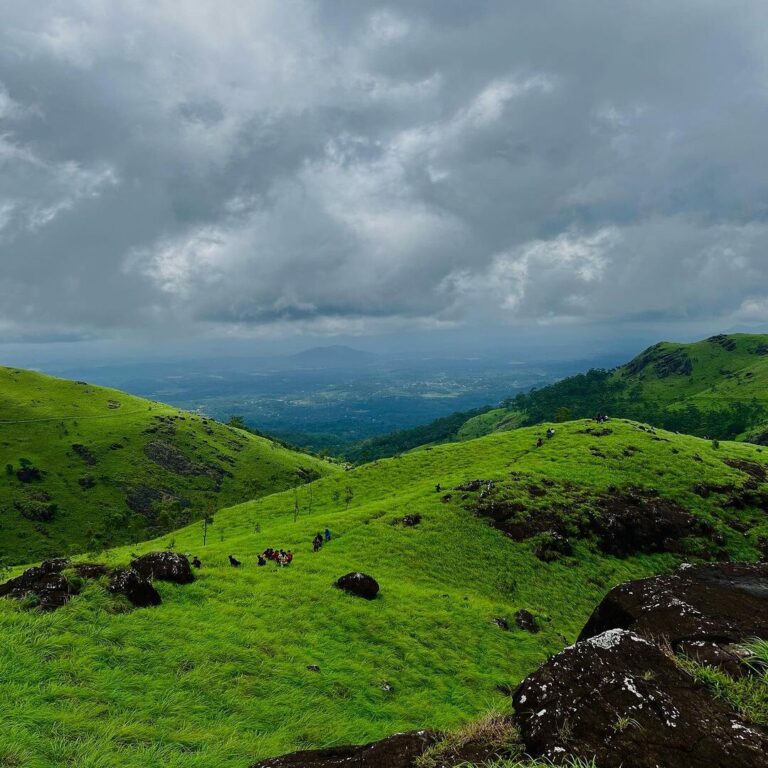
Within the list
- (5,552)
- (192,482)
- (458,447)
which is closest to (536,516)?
(458,447)

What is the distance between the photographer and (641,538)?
158 feet

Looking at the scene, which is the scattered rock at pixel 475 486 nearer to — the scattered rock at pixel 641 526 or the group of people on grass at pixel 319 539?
the scattered rock at pixel 641 526

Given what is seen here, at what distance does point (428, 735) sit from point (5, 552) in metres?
164

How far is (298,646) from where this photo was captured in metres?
21.1

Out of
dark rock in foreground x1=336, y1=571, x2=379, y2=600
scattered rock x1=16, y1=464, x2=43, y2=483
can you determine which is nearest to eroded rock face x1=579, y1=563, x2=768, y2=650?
dark rock in foreground x1=336, y1=571, x2=379, y2=600

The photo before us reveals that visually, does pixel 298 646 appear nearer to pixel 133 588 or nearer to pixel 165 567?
pixel 133 588

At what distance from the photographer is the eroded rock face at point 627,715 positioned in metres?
6.50

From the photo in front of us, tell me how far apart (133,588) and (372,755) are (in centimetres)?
1710

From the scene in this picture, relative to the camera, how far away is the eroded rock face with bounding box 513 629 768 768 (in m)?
6.50

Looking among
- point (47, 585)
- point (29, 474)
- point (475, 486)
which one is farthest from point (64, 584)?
point (29, 474)

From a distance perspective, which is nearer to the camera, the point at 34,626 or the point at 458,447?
the point at 34,626

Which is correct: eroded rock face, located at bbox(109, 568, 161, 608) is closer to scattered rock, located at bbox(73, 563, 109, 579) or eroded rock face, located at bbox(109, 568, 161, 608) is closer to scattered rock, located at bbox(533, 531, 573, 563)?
scattered rock, located at bbox(73, 563, 109, 579)

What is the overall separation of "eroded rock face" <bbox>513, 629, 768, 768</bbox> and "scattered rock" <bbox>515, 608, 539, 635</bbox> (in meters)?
25.7

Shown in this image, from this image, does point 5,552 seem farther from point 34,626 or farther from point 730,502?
point 730,502
